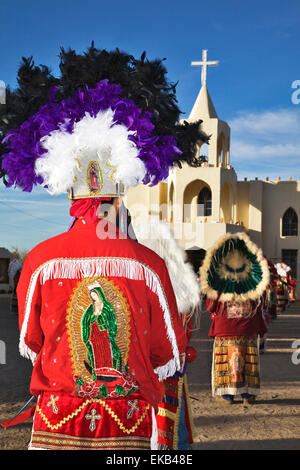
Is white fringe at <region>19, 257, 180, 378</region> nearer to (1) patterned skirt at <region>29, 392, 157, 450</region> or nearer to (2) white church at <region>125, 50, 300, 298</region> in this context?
(1) patterned skirt at <region>29, 392, 157, 450</region>

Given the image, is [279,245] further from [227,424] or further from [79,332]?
[79,332]

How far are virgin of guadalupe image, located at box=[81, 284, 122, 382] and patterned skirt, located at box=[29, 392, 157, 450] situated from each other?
151 mm

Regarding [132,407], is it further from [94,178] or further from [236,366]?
[236,366]

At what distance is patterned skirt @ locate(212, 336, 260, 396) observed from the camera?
606 centimetres

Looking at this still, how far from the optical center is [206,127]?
23.5m

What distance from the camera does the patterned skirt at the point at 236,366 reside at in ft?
19.9

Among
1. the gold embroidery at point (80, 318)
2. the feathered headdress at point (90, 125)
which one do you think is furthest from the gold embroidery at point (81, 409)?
the feathered headdress at point (90, 125)

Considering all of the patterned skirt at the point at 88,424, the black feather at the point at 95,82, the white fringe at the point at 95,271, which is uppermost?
the black feather at the point at 95,82

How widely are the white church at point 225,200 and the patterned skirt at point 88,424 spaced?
20642 mm

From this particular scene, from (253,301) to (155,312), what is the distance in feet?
13.7

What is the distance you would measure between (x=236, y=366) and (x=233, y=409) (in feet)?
1.81

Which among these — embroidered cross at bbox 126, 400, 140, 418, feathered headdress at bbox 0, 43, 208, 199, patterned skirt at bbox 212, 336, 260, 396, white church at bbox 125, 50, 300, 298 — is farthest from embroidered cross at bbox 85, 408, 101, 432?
white church at bbox 125, 50, 300, 298

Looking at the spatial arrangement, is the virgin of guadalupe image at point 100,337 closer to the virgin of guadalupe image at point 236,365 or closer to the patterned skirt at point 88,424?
the patterned skirt at point 88,424

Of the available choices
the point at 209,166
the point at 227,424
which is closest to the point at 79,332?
the point at 227,424
